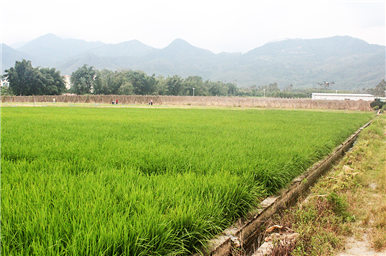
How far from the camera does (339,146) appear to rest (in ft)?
25.6

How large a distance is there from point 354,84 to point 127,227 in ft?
682

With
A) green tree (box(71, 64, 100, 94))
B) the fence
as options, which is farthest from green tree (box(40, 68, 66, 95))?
the fence

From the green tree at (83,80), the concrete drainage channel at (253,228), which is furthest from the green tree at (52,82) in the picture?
the concrete drainage channel at (253,228)

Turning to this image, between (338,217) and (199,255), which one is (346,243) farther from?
(199,255)

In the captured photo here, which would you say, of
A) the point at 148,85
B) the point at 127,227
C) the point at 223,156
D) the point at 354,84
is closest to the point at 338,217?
the point at 223,156

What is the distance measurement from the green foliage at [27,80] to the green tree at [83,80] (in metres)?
7.64

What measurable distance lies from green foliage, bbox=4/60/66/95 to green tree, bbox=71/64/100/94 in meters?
7.64

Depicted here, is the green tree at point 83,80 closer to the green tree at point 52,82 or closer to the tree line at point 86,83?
the tree line at point 86,83

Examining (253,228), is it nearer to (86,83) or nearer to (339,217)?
(339,217)

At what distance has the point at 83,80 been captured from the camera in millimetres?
66875

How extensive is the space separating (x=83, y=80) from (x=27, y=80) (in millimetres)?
12256

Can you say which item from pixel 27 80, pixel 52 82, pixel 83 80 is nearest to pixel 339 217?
pixel 27 80

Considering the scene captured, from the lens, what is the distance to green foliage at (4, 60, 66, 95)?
57156 millimetres

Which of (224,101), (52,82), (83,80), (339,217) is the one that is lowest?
(339,217)
